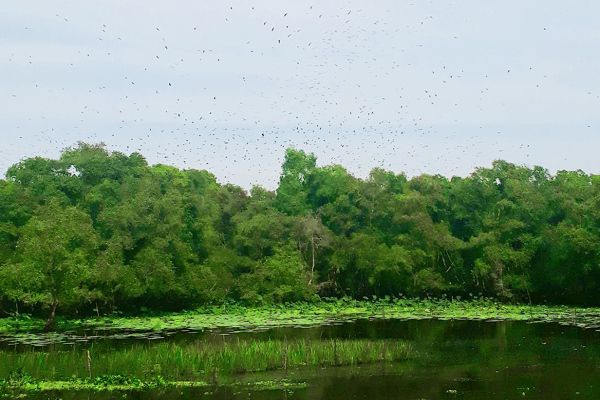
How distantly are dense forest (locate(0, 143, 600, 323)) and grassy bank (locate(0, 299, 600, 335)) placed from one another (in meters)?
1.83

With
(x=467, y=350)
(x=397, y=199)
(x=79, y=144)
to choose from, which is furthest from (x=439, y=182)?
(x=467, y=350)

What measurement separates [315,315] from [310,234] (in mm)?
12074

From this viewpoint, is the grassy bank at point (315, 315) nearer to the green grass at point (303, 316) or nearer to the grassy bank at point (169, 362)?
the green grass at point (303, 316)

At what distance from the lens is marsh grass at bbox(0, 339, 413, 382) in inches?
863

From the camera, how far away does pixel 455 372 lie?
22641 mm

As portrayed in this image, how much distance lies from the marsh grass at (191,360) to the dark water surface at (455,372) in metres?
0.96

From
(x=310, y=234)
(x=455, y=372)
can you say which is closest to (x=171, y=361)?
(x=455, y=372)

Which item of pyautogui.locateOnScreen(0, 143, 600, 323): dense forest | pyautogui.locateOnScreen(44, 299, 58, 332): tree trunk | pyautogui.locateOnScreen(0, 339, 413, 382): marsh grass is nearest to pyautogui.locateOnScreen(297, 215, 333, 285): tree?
pyautogui.locateOnScreen(0, 143, 600, 323): dense forest

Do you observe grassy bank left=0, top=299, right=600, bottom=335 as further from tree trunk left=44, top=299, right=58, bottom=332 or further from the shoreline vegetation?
the shoreline vegetation

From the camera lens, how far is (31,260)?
36.8 m

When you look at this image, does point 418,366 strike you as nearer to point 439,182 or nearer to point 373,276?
point 373,276

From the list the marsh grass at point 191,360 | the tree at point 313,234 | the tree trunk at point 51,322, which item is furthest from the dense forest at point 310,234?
the marsh grass at point 191,360

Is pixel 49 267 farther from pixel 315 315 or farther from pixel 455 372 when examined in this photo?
pixel 455 372

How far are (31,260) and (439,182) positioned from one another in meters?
39.1
